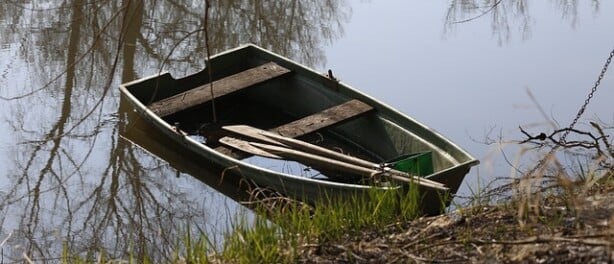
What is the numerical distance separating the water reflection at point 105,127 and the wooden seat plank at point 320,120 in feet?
0.81

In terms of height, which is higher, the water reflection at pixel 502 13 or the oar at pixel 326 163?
the water reflection at pixel 502 13

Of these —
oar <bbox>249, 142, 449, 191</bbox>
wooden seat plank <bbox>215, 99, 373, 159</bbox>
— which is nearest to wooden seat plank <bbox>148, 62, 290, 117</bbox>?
wooden seat plank <bbox>215, 99, 373, 159</bbox>

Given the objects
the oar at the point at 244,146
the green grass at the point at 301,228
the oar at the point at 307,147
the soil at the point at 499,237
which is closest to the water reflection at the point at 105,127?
the oar at the point at 244,146

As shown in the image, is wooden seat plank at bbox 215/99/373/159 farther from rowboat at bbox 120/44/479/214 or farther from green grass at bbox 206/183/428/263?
green grass at bbox 206/183/428/263

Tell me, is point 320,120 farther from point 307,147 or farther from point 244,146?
point 307,147

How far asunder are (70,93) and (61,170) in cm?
Answer: 158

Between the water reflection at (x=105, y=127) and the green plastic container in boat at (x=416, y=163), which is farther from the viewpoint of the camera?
the water reflection at (x=105, y=127)

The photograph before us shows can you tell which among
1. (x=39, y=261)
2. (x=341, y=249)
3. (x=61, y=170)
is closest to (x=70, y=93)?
(x=61, y=170)

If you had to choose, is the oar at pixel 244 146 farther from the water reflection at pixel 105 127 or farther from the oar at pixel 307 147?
the water reflection at pixel 105 127

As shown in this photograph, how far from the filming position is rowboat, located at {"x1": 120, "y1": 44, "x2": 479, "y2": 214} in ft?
20.5

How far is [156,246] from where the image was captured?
607 cm

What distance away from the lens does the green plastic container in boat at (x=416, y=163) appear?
20.7 ft

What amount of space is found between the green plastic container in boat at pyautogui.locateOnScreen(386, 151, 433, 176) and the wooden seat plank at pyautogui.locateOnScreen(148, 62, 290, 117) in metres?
2.07

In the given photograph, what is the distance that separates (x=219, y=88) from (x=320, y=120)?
112cm
